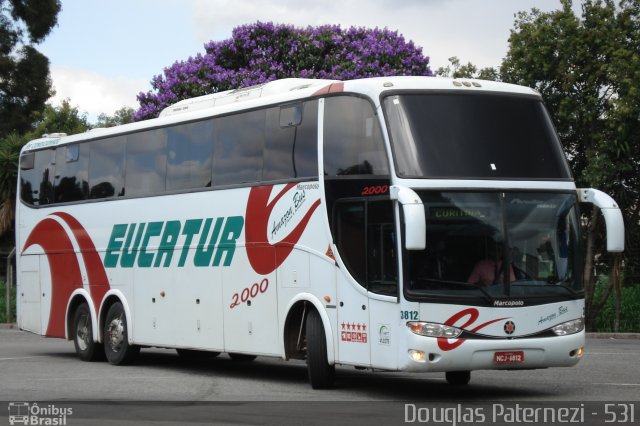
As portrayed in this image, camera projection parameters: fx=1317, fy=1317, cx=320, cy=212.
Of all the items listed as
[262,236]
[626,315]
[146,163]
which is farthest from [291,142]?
[626,315]

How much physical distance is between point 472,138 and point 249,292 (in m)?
4.45

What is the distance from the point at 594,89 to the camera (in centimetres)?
3111

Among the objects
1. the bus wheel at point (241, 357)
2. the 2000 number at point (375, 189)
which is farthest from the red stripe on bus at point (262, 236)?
the bus wheel at point (241, 357)

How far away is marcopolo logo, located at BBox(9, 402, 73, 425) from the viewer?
12.5 meters

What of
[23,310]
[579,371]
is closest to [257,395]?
[579,371]

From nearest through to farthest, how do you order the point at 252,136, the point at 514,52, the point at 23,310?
the point at 252,136 < the point at 23,310 < the point at 514,52

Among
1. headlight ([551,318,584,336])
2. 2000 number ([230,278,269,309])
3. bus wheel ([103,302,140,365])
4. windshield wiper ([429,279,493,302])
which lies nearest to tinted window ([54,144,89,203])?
bus wheel ([103,302,140,365])

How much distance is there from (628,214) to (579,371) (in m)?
11.9

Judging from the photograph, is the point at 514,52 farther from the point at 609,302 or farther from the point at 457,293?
the point at 457,293

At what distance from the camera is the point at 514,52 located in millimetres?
32188

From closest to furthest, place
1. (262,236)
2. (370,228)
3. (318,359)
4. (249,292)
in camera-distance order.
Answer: (370,228), (318,359), (262,236), (249,292)

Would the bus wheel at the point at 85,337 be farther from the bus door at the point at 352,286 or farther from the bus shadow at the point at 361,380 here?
the bus door at the point at 352,286

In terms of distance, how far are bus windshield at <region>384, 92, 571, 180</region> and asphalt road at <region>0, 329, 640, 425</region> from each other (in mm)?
2588

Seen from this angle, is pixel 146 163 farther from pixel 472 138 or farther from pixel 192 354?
pixel 472 138
